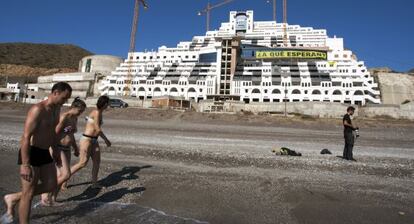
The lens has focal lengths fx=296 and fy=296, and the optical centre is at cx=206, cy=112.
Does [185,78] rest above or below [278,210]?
above

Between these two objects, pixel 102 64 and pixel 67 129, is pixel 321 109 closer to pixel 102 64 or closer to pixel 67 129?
pixel 67 129

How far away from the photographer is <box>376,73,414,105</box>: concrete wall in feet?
264

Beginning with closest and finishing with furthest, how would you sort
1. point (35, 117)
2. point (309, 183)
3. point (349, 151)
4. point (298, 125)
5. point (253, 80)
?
point (35, 117) → point (309, 183) → point (349, 151) → point (298, 125) → point (253, 80)

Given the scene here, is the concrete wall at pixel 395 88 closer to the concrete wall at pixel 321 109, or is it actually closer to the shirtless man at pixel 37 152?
the concrete wall at pixel 321 109

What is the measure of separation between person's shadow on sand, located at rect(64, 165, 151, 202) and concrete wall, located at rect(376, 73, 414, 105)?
288 ft

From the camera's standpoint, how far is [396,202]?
18.6ft

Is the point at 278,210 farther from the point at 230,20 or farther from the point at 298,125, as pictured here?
the point at 230,20

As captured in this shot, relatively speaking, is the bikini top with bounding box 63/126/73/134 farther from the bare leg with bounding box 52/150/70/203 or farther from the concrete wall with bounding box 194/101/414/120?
the concrete wall with bounding box 194/101/414/120

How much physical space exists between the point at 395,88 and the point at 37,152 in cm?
9529

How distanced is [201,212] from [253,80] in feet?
245

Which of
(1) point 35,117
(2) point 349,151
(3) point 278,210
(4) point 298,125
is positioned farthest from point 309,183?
(4) point 298,125

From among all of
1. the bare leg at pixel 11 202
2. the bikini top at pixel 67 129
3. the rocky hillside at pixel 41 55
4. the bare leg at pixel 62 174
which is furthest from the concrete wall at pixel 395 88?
the rocky hillside at pixel 41 55

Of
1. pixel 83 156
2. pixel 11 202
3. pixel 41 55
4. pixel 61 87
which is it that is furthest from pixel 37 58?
pixel 61 87

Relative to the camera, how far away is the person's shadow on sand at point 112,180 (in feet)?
17.7
